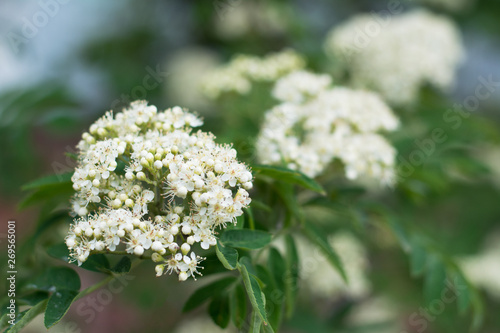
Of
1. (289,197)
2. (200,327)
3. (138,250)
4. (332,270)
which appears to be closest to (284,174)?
(289,197)

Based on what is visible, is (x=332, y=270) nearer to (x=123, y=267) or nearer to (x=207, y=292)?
(x=207, y=292)

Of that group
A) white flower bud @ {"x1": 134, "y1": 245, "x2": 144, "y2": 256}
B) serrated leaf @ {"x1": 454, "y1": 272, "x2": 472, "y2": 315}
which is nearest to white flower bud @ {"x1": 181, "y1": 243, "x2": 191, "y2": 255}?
white flower bud @ {"x1": 134, "y1": 245, "x2": 144, "y2": 256}

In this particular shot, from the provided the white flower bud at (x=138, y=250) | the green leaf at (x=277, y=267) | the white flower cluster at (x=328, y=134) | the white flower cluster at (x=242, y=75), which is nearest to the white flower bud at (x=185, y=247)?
the white flower bud at (x=138, y=250)

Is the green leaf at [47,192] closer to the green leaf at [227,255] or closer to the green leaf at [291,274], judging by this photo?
the green leaf at [227,255]

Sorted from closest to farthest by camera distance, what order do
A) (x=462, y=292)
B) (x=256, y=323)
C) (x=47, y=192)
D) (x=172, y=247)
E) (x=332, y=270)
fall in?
(x=256, y=323)
(x=172, y=247)
(x=47, y=192)
(x=462, y=292)
(x=332, y=270)

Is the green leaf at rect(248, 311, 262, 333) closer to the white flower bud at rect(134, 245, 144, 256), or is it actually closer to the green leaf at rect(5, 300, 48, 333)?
the white flower bud at rect(134, 245, 144, 256)
